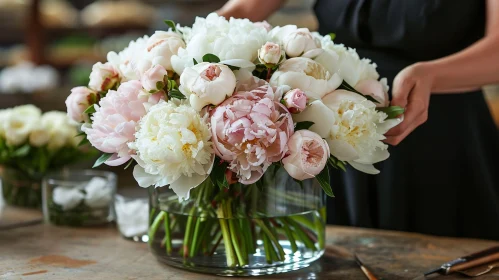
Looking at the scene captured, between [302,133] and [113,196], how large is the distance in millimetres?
633

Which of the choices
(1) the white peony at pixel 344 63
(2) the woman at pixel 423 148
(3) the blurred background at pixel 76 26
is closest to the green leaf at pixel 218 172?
(1) the white peony at pixel 344 63

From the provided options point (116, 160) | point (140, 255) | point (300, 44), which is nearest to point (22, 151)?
point (140, 255)

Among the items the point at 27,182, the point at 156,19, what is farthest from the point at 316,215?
the point at 156,19

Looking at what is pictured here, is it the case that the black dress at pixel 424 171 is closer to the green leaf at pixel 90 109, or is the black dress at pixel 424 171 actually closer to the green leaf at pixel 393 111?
the green leaf at pixel 393 111

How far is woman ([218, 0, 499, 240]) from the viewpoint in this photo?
1546mm

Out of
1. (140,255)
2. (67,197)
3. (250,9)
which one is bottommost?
(140,255)

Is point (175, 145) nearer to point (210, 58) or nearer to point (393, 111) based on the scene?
point (210, 58)

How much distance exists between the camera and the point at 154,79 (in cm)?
97

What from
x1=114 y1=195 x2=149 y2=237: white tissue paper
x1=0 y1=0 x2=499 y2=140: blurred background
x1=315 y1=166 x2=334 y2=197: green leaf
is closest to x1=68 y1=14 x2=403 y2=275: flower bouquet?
x1=315 y1=166 x2=334 y2=197: green leaf

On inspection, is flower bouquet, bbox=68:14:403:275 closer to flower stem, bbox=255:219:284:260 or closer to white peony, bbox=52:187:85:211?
flower stem, bbox=255:219:284:260

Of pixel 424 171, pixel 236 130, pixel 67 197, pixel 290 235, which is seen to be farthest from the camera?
pixel 424 171

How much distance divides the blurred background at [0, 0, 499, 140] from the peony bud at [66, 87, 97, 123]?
376cm

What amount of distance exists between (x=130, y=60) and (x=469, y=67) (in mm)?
608

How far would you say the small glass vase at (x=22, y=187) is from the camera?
1.55 metres
